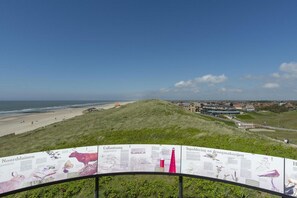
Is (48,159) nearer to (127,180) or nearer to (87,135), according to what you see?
(127,180)

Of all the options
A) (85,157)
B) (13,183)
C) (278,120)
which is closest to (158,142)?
(85,157)

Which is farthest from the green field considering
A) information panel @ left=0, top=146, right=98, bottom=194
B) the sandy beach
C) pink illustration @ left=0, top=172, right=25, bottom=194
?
pink illustration @ left=0, top=172, right=25, bottom=194

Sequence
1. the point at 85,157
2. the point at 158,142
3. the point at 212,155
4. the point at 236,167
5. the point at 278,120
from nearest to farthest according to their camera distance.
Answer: the point at 236,167 < the point at 212,155 < the point at 85,157 < the point at 158,142 < the point at 278,120

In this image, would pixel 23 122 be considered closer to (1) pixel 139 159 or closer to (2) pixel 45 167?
(2) pixel 45 167

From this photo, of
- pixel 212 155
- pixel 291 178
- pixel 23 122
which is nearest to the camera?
pixel 291 178

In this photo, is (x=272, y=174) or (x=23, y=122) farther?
(x=23, y=122)

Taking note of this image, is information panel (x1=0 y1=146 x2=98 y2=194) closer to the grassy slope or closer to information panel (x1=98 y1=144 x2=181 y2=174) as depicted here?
information panel (x1=98 y1=144 x2=181 y2=174)

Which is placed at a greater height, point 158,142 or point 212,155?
point 212,155

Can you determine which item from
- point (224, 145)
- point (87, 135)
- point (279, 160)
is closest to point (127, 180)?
point (279, 160)
